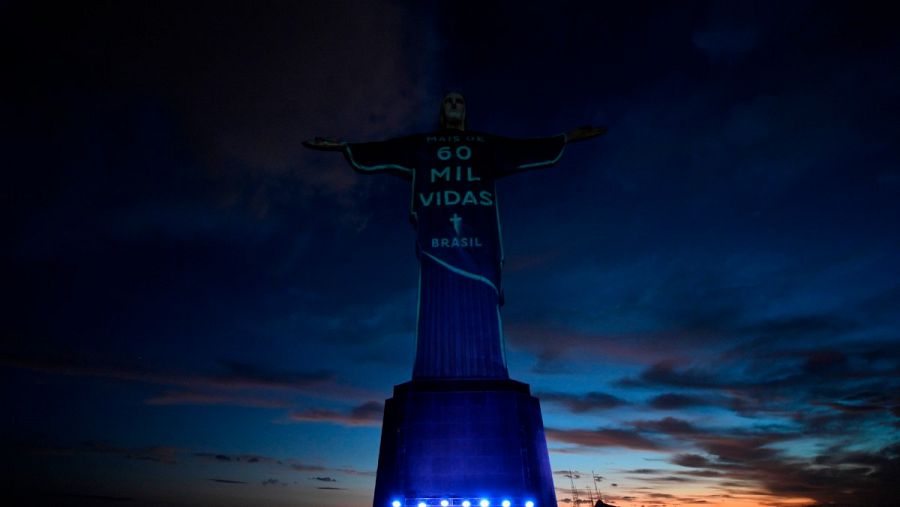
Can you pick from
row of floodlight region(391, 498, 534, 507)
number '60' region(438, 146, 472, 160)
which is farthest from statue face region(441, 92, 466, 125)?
row of floodlight region(391, 498, 534, 507)

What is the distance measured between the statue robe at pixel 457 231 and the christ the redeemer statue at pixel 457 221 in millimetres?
27

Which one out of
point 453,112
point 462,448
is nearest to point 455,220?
point 453,112

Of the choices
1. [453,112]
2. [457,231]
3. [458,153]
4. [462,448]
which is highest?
[453,112]

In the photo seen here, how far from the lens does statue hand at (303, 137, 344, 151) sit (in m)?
18.6

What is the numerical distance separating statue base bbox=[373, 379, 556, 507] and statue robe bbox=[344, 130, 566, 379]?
792mm

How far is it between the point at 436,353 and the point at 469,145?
6.45 meters

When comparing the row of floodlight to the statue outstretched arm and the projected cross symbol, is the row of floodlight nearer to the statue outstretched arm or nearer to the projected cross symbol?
the projected cross symbol

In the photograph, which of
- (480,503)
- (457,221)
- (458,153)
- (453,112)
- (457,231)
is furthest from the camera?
(453,112)

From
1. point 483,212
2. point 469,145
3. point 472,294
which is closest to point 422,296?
point 472,294

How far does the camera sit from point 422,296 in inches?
653

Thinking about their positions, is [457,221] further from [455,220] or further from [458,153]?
[458,153]

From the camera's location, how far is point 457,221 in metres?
17.1

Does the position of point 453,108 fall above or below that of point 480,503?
above

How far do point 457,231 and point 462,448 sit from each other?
5.91 metres
